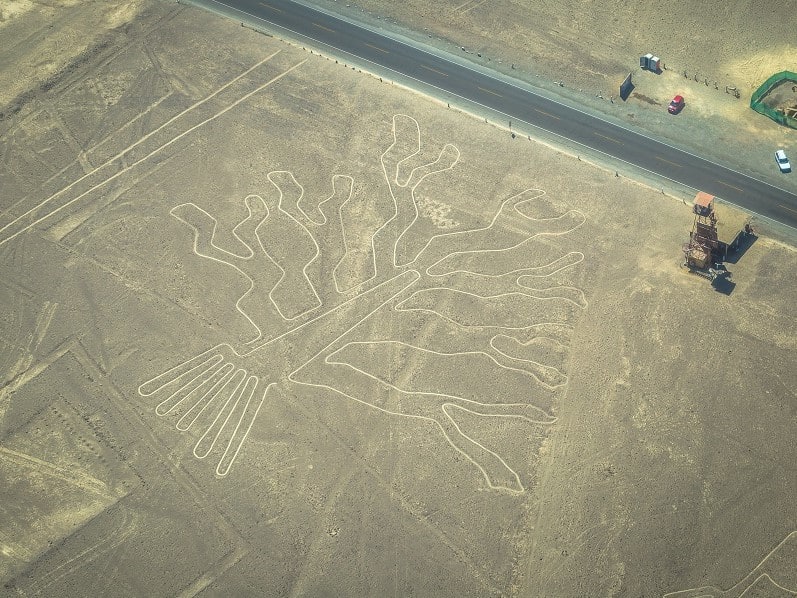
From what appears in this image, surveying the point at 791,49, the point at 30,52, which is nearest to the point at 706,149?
the point at 791,49

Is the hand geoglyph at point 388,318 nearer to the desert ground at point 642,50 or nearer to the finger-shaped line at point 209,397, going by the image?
the finger-shaped line at point 209,397

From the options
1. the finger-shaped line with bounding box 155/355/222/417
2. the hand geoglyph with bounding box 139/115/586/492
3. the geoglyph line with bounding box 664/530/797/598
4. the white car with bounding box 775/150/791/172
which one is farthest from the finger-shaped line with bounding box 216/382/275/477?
the white car with bounding box 775/150/791/172

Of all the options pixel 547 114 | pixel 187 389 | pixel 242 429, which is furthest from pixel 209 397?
pixel 547 114

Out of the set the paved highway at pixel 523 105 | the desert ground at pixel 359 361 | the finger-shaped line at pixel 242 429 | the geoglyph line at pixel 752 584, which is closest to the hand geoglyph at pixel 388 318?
the finger-shaped line at pixel 242 429

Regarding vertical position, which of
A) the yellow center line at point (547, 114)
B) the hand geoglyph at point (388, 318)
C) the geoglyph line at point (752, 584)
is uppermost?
the yellow center line at point (547, 114)

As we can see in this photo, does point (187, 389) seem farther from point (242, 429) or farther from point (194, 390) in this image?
point (242, 429)

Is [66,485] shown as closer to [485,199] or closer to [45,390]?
[45,390]
